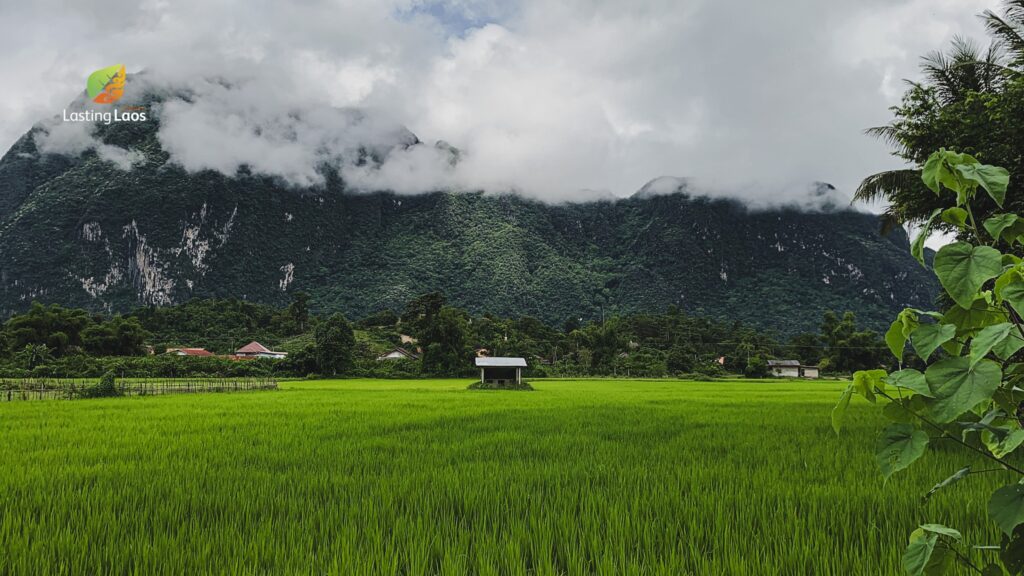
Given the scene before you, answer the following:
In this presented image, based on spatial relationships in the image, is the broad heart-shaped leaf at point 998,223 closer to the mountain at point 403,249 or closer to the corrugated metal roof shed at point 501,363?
the corrugated metal roof shed at point 501,363

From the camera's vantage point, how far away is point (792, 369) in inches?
2297

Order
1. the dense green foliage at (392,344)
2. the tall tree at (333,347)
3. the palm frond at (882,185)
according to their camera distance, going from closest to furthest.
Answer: the palm frond at (882,185)
the dense green foliage at (392,344)
the tall tree at (333,347)

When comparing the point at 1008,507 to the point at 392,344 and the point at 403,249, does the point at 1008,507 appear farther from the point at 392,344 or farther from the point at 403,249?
the point at 403,249

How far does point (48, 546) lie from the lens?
2.75 meters

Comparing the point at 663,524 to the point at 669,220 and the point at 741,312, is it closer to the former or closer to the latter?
the point at 741,312

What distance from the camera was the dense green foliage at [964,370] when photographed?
71 centimetres

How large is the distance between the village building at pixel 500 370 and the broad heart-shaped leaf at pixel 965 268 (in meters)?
28.5

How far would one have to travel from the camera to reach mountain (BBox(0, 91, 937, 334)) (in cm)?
10350

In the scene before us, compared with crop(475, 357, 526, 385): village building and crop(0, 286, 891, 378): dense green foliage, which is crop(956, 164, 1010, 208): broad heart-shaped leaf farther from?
crop(0, 286, 891, 378): dense green foliage

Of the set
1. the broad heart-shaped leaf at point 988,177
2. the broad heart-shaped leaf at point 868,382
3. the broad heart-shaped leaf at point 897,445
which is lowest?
the broad heart-shaped leaf at point 897,445

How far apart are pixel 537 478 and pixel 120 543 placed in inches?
112

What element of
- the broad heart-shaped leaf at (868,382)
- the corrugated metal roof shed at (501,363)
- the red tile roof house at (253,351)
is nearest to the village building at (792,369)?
the corrugated metal roof shed at (501,363)

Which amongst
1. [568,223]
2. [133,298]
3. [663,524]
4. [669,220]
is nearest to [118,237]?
[133,298]

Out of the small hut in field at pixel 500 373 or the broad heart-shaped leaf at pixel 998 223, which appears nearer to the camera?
the broad heart-shaped leaf at pixel 998 223
